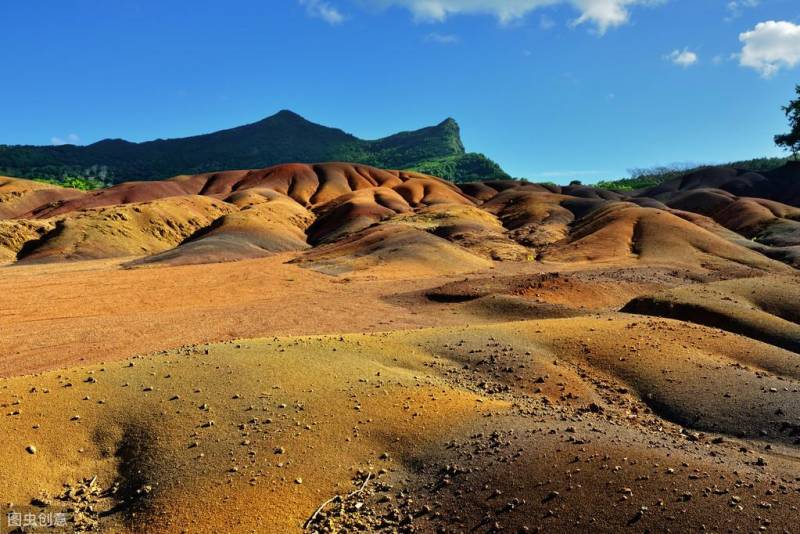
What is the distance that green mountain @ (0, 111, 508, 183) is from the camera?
106750 millimetres

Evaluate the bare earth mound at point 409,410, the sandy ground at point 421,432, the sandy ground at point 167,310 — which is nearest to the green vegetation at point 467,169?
the sandy ground at point 167,310

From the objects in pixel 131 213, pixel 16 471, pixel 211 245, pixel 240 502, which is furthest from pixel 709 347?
pixel 131 213

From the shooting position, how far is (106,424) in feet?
19.3

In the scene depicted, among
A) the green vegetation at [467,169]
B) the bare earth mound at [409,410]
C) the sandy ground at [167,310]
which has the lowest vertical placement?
the sandy ground at [167,310]

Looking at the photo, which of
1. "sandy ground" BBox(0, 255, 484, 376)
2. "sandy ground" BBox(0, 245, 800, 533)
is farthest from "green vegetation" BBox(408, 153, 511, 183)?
"sandy ground" BBox(0, 245, 800, 533)

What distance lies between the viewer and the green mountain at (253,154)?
10675 cm

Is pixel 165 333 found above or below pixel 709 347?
below

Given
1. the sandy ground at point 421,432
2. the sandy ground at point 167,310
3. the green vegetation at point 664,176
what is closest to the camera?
the sandy ground at point 421,432

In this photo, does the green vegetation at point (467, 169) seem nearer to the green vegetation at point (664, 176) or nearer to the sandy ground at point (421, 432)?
the green vegetation at point (664, 176)

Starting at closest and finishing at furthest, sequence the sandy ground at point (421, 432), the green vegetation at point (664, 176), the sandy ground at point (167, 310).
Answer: the sandy ground at point (421, 432) < the sandy ground at point (167, 310) < the green vegetation at point (664, 176)

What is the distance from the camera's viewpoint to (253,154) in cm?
13600

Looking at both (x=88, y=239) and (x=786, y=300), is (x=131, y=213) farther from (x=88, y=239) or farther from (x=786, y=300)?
(x=786, y=300)

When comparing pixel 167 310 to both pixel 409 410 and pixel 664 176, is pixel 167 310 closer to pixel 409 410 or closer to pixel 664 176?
pixel 409 410

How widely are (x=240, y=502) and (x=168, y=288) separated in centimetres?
1718
